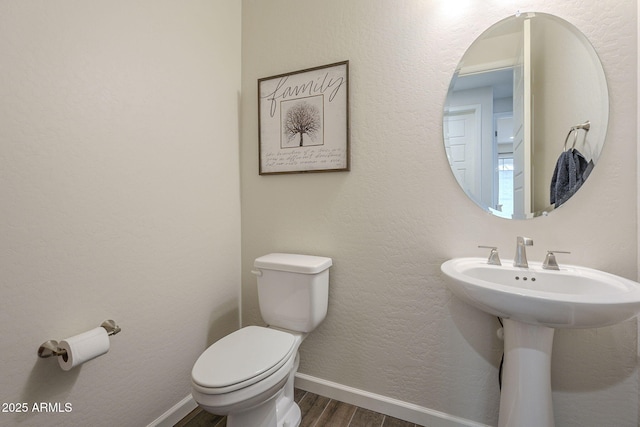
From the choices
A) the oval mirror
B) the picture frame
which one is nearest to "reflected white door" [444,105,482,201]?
the oval mirror

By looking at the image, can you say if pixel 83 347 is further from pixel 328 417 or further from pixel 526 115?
pixel 526 115

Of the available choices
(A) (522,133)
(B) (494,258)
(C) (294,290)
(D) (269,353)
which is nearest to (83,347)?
(D) (269,353)

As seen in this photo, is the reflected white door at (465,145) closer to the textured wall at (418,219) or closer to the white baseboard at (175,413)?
the textured wall at (418,219)

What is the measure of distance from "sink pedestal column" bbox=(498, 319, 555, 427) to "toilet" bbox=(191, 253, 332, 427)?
0.84 m

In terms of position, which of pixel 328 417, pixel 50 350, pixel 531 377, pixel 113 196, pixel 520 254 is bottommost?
pixel 328 417

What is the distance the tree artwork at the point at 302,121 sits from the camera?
1574mm

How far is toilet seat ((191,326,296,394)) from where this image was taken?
97 cm

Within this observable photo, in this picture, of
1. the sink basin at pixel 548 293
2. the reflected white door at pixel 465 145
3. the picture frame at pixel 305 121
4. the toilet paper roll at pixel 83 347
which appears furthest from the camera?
the picture frame at pixel 305 121

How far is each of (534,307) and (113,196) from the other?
1.53 meters

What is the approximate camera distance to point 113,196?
44.6 inches

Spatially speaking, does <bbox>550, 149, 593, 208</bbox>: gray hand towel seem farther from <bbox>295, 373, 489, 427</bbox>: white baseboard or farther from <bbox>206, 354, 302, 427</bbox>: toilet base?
<bbox>206, 354, 302, 427</bbox>: toilet base

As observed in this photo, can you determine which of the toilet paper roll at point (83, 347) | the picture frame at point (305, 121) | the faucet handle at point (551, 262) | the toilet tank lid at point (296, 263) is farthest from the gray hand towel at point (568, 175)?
the toilet paper roll at point (83, 347)

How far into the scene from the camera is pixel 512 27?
121cm

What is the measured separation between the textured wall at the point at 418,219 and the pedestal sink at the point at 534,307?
14cm
